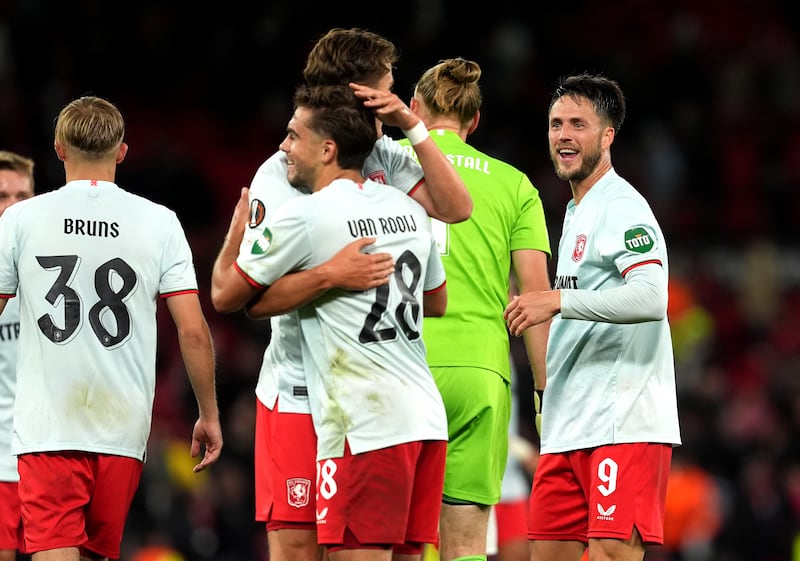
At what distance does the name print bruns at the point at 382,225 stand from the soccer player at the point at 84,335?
43.4 inches

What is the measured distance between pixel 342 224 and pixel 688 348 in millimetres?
12668

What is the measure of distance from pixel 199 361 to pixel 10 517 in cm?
132

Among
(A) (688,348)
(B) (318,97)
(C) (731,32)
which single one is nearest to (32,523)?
(B) (318,97)

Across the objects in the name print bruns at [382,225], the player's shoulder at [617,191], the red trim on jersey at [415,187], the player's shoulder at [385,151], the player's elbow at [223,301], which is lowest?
the player's elbow at [223,301]

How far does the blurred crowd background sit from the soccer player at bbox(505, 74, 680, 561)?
7.25 metres

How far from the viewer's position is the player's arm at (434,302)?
5176 millimetres

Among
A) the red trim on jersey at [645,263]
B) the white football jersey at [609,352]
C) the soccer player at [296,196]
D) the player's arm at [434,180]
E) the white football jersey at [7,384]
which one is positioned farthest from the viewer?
the white football jersey at [7,384]

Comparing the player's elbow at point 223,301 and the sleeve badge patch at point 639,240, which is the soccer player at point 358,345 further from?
the sleeve badge patch at point 639,240

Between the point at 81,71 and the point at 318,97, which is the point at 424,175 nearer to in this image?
the point at 318,97

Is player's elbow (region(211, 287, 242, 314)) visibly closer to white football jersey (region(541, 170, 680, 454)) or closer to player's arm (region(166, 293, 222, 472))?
player's arm (region(166, 293, 222, 472))

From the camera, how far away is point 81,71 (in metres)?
17.4

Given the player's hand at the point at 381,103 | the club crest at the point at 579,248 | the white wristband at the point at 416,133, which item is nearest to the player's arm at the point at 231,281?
the player's hand at the point at 381,103

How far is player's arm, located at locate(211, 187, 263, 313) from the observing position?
484cm

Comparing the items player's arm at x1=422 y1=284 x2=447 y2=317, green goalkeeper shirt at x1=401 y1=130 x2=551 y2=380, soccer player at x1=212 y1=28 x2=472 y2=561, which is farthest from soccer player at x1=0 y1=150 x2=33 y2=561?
Answer: player's arm at x1=422 y1=284 x2=447 y2=317
